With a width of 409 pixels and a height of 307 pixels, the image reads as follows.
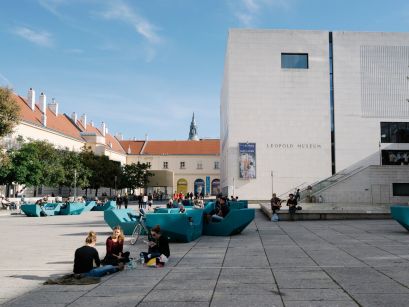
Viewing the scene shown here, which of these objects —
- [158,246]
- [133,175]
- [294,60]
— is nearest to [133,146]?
[133,175]

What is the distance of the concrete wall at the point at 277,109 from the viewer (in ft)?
182

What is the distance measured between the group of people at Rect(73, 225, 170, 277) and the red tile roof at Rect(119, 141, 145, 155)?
98.9 m

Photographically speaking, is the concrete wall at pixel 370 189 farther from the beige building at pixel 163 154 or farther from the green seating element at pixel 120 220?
the beige building at pixel 163 154

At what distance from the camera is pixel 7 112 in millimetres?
34875

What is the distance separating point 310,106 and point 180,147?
174 ft

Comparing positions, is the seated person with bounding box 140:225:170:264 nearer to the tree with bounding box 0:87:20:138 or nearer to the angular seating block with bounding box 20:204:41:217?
the angular seating block with bounding box 20:204:41:217

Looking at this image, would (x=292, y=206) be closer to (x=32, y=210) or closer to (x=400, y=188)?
(x=32, y=210)

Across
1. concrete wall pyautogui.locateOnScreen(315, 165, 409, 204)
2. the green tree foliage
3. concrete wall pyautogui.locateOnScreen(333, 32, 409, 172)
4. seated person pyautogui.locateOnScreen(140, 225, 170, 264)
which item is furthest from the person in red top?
the green tree foliage

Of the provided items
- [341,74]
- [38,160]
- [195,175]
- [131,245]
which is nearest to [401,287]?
[131,245]

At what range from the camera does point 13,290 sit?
732 cm

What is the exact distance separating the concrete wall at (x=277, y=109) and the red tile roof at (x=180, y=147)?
153 ft

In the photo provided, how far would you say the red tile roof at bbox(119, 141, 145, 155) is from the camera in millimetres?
109188

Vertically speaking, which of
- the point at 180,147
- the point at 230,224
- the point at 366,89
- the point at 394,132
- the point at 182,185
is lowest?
the point at 230,224

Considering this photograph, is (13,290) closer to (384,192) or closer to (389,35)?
(384,192)
